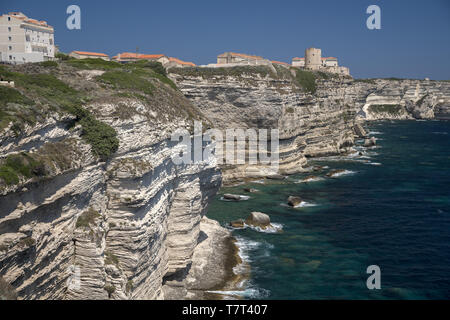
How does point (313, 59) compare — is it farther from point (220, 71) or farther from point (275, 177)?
point (275, 177)

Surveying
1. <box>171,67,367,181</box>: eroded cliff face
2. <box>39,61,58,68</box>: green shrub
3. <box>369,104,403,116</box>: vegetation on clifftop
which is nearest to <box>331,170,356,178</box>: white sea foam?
<box>171,67,367,181</box>: eroded cliff face

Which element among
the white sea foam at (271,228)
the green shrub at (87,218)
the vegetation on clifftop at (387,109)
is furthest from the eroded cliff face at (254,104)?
the vegetation on clifftop at (387,109)

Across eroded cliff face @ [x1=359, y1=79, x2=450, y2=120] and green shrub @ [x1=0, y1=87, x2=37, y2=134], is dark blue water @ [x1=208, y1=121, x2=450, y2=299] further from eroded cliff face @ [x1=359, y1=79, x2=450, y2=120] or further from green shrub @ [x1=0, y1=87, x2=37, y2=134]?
eroded cliff face @ [x1=359, y1=79, x2=450, y2=120]

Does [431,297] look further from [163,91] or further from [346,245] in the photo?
[163,91]

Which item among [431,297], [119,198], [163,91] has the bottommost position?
[431,297]

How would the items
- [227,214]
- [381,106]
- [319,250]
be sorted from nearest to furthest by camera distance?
[319,250] < [227,214] < [381,106]

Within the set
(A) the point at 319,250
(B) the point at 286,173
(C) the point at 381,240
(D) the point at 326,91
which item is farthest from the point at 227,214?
(D) the point at 326,91

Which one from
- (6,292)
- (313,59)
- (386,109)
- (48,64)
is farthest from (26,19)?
(386,109)
